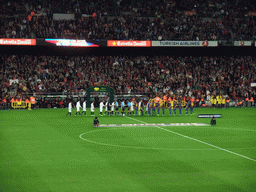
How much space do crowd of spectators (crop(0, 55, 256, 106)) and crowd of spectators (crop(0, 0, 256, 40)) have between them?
321 cm

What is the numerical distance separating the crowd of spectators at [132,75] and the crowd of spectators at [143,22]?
10.5 feet

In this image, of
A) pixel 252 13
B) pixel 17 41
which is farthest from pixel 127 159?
pixel 252 13

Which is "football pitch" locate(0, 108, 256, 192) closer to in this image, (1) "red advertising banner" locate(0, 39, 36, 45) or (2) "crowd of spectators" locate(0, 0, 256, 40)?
(1) "red advertising banner" locate(0, 39, 36, 45)

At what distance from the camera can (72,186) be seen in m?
8.96

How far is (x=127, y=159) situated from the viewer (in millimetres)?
12344

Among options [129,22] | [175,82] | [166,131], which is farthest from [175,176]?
[129,22]

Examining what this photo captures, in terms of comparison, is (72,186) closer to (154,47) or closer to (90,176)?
(90,176)

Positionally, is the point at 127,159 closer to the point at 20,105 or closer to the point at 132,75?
the point at 20,105

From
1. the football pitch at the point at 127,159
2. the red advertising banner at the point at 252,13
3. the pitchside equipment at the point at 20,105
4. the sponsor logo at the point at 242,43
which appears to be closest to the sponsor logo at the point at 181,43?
the sponsor logo at the point at 242,43

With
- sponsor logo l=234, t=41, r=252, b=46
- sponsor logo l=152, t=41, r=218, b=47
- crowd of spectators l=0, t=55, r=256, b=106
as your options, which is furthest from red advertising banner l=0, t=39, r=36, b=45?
sponsor logo l=234, t=41, r=252, b=46

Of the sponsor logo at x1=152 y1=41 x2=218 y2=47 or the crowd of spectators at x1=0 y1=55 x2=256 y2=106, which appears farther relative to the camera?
the sponsor logo at x1=152 y1=41 x2=218 y2=47

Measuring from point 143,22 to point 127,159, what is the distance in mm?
34291

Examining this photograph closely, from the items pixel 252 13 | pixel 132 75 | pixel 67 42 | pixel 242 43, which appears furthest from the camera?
pixel 252 13

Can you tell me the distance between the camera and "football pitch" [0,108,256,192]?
9.20 meters
